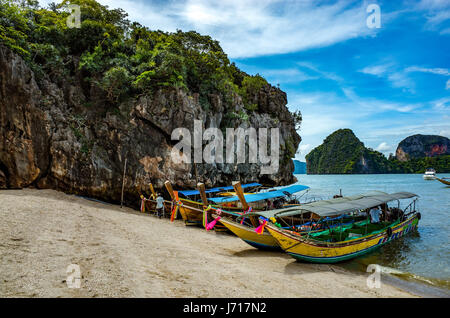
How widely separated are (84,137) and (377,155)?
131 metres

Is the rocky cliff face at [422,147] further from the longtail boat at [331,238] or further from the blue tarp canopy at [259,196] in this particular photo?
the longtail boat at [331,238]

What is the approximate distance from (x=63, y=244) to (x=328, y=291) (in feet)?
27.4

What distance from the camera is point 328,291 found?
7160 millimetres

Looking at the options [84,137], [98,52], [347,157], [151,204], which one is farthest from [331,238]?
[347,157]

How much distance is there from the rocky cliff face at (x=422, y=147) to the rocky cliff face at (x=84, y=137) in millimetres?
136671

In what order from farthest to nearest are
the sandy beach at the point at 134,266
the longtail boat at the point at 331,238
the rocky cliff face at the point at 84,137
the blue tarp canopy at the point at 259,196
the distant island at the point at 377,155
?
the distant island at the point at 377,155 < the blue tarp canopy at the point at 259,196 < the rocky cliff face at the point at 84,137 < the longtail boat at the point at 331,238 < the sandy beach at the point at 134,266

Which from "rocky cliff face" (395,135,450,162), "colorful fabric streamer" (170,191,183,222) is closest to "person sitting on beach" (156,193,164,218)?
"colorful fabric streamer" (170,191,183,222)

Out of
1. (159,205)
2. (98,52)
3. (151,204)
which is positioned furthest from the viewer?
(98,52)

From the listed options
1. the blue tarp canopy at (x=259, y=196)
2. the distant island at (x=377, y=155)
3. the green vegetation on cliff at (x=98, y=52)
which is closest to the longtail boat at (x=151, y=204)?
the blue tarp canopy at (x=259, y=196)

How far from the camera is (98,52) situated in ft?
73.4

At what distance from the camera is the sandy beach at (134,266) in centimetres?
521

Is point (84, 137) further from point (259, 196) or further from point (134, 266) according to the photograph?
point (134, 266)
